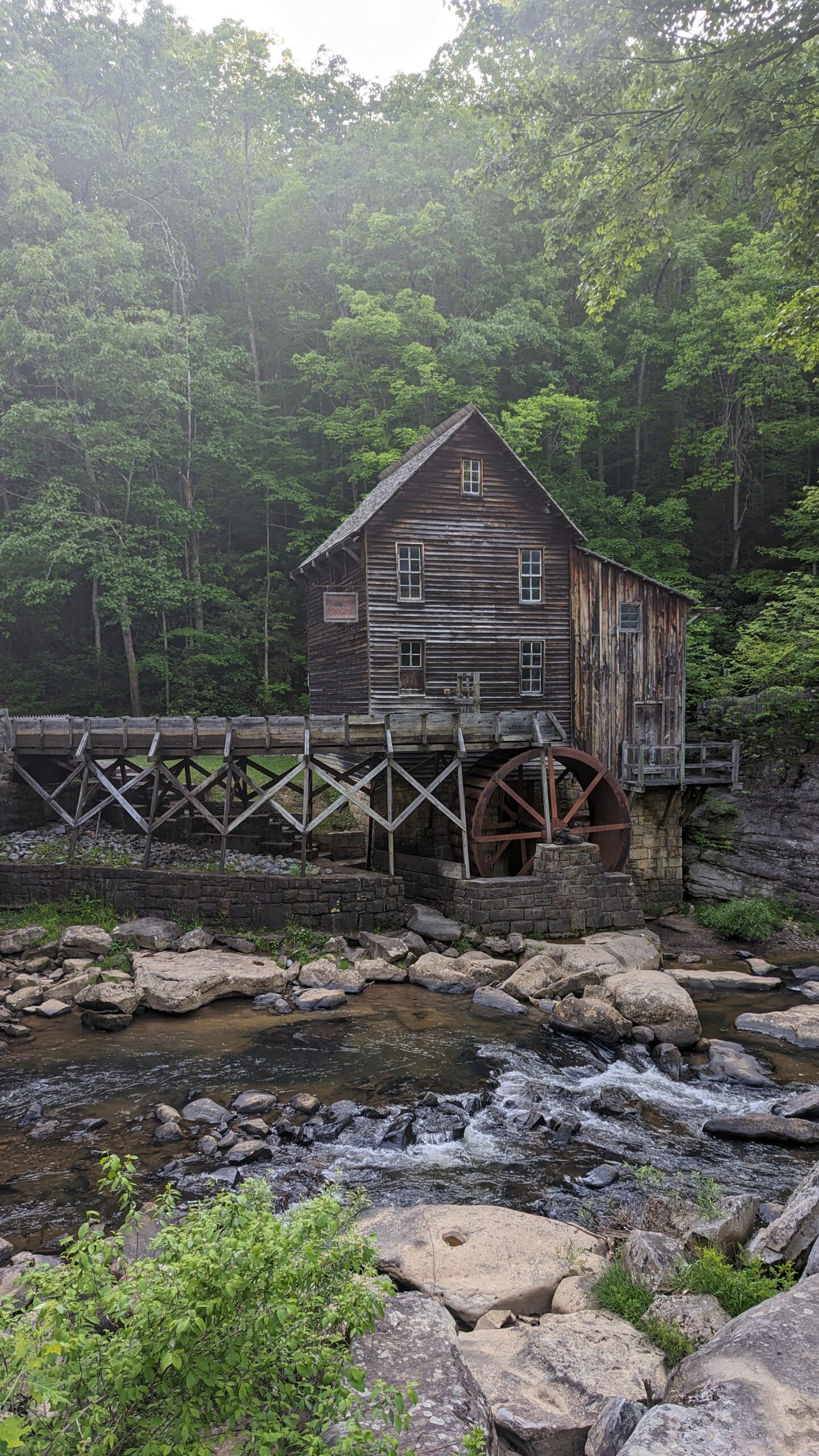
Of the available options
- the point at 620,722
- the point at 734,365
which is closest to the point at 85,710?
the point at 620,722

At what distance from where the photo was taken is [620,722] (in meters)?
19.5

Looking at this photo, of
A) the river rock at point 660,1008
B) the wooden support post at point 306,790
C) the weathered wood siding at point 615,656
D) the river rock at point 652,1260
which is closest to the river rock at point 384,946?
the wooden support post at point 306,790

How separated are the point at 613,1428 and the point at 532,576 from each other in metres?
17.2

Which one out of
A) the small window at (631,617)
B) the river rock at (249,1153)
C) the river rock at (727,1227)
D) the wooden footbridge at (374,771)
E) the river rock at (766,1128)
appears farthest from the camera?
the small window at (631,617)

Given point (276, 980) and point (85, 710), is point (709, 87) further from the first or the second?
point (85, 710)

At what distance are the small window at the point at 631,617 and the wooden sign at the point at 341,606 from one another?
6.64m

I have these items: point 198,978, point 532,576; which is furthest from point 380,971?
point 532,576

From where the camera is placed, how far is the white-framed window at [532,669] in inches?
755

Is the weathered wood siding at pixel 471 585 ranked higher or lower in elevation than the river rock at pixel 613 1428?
higher

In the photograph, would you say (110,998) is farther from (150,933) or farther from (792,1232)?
(792,1232)

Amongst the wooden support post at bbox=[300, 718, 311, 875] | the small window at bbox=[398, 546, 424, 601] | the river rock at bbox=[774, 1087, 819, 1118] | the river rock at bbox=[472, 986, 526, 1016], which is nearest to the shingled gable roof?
the small window at bbox=[398, 546, 424, 601]

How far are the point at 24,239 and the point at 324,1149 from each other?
27.9 meters

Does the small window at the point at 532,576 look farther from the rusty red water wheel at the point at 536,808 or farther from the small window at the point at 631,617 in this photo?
the rusty red water wheel at the point at 536,808

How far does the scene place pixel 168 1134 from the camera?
771 cm
